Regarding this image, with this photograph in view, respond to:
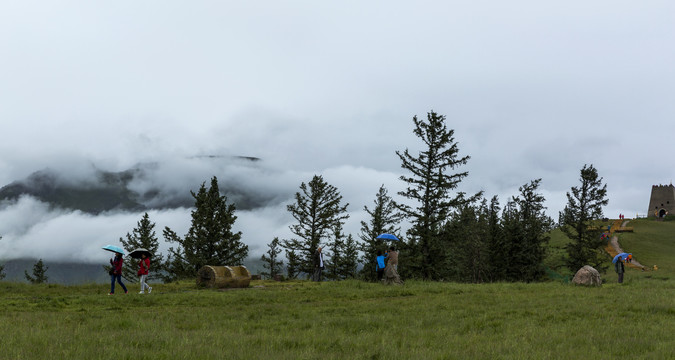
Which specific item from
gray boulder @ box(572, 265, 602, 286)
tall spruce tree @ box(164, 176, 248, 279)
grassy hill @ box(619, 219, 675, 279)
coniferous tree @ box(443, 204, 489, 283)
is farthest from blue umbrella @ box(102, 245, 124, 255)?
grassy hill @ box(619, 219, 675, 279)

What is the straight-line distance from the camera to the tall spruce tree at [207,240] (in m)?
50.3

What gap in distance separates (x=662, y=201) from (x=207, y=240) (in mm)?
170347

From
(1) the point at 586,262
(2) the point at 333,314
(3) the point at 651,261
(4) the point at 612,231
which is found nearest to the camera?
(2) the point at 333,314

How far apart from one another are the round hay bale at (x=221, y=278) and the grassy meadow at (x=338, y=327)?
5.18m

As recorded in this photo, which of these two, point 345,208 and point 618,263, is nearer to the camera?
point 618,263

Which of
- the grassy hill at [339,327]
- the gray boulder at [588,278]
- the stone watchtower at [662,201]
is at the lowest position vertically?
the grassy hill at [339,327]

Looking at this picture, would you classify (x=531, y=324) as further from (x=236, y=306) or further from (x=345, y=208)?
(x=345, y=208)

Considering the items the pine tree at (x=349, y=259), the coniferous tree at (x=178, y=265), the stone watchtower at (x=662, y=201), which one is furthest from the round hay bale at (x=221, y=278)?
the stone watchtower at (x=662, y=201)

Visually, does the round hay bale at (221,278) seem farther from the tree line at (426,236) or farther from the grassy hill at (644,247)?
the grassy hill at (644,247)

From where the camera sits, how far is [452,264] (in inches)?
2675

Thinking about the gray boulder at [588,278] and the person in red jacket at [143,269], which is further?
the gray boulder at [588,278]

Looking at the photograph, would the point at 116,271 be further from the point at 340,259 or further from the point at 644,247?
the point at 644,247

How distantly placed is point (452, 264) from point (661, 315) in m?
56.0

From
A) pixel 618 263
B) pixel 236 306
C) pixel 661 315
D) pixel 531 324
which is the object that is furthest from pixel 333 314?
pixel 618 263
